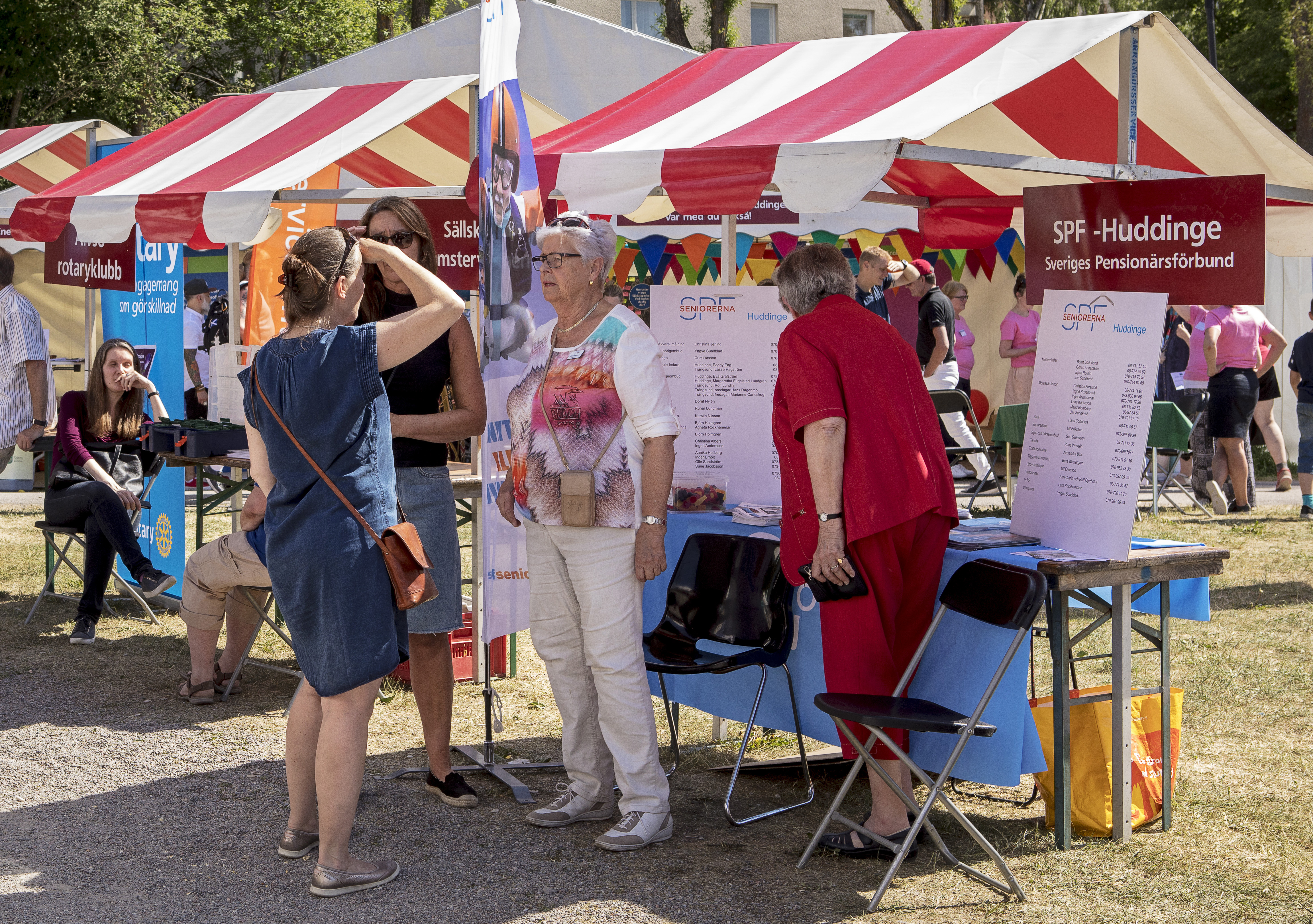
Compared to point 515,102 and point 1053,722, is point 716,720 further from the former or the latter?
point 515,102

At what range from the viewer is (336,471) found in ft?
10.5

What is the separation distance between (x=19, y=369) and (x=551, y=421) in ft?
15.5

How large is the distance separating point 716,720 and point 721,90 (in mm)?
2583

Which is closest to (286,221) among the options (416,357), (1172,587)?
(416,357)

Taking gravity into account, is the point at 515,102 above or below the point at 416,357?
above

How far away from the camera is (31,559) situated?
851 centimetres

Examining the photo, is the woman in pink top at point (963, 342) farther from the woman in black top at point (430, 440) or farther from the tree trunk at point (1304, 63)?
the tree trunk at point (1304, 63)

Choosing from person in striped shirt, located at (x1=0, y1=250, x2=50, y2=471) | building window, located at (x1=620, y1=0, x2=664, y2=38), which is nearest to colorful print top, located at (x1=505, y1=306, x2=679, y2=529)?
person in striped shirt, located at (x1=0, y1=250, x2=50, y2=471)

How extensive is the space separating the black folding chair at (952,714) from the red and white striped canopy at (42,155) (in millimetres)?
8125

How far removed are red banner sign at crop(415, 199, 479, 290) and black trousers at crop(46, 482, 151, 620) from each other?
202 cm

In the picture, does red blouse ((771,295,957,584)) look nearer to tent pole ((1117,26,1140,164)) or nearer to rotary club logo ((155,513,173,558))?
tent pole ((1117,26,1140,164))

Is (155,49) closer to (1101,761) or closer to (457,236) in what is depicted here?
(457,236)

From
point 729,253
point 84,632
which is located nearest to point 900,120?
point 729,253

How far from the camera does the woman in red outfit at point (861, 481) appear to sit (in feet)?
11.6
